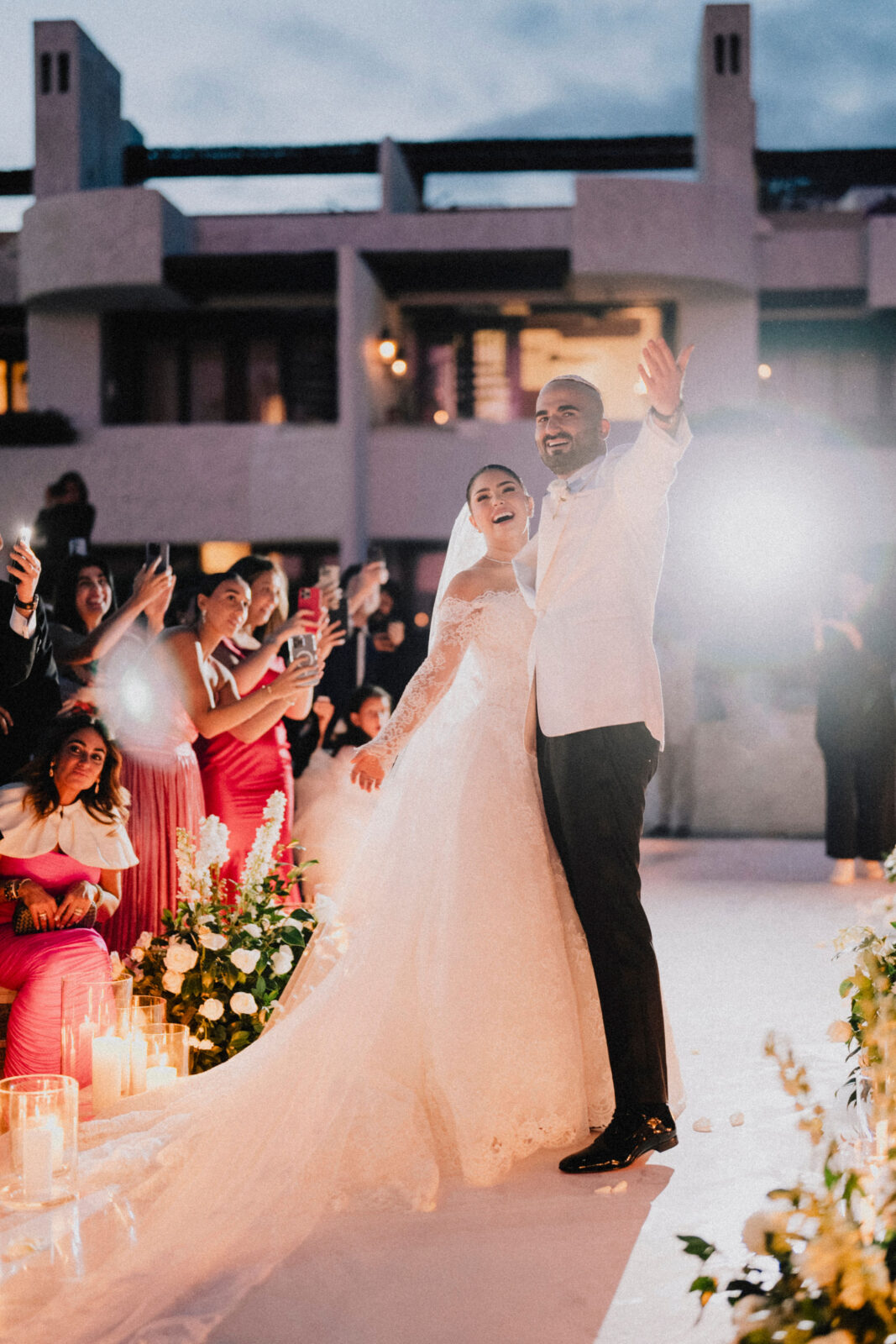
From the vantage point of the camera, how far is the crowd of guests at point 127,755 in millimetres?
3404

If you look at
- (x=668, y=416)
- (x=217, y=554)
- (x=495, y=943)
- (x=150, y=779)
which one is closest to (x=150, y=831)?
(x=150, y=779)

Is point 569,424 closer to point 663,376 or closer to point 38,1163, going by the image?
point 663,376

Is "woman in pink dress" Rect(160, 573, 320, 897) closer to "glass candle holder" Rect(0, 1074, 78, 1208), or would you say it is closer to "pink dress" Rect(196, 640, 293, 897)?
"pink dress" Rect(196, 640, 293, 897)

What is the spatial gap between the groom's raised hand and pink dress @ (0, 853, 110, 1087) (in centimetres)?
213

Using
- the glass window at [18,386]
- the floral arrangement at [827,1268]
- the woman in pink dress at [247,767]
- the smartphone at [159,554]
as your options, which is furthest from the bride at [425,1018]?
the glass window at [18,386]

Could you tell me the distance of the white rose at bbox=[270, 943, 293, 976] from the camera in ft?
11.0

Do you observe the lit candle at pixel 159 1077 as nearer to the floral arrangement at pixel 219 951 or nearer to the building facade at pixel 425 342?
the floral arrangement at pixel 219 951

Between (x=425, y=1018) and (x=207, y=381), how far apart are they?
13.3m

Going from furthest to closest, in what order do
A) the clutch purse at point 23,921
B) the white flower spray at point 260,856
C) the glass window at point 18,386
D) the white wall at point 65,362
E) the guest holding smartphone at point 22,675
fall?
the glass window at point 18,386
the white wall at point 65,362
the guest holding smartphone at point 22,675
the white flower spray at point 260,856
the clutch purse at point 23,921

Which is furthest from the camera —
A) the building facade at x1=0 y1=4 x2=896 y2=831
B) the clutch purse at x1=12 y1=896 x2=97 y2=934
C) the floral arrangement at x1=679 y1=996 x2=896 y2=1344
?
the building facade at x1=0 y1=4 x2=896 y2=831

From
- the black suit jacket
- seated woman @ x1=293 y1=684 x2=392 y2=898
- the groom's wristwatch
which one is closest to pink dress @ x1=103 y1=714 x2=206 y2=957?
the black suit jacket

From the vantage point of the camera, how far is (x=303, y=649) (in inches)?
157

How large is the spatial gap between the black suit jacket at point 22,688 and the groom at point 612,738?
1840mm

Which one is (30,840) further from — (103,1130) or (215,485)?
(215,485)
